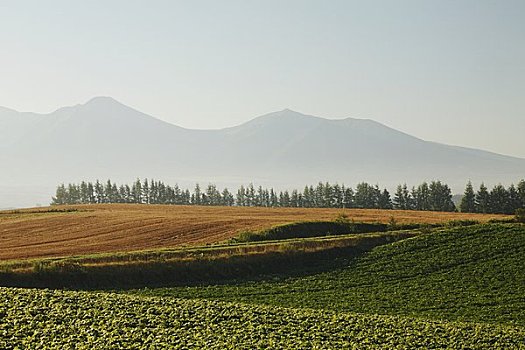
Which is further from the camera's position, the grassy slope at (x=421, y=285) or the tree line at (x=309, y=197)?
the tree line at (x=309, y=197)

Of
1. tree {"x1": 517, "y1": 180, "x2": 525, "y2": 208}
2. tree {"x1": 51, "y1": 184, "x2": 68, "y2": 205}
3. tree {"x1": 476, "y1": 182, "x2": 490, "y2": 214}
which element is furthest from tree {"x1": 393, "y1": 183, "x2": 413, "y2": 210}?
tree {"x1": 51, "y1": 184, "x2": 68, "y2": 205}

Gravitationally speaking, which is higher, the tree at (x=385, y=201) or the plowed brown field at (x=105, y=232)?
the tree at (x=385, y=201)

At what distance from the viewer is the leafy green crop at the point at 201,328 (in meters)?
23.4

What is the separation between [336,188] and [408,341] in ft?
465

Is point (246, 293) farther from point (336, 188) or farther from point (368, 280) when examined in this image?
point (336, 188)

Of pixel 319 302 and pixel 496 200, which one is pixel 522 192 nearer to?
pixel 496 200

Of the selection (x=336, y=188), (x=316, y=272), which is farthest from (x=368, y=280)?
(x=336, y=188)

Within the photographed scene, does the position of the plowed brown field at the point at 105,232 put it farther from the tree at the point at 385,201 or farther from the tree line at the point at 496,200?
the tree at the point at 385,201

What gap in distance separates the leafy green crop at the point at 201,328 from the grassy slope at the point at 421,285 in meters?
6.08

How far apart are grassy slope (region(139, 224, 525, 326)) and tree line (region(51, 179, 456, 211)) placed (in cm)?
10007

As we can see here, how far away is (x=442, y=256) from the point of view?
165ft

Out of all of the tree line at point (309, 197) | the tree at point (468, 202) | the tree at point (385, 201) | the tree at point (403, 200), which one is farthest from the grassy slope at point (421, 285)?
the tree at point (403, 200)

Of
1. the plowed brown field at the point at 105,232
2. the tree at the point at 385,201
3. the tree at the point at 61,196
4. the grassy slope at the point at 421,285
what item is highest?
the tree at the point at 61,196

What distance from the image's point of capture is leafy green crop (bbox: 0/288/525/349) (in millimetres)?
23391
